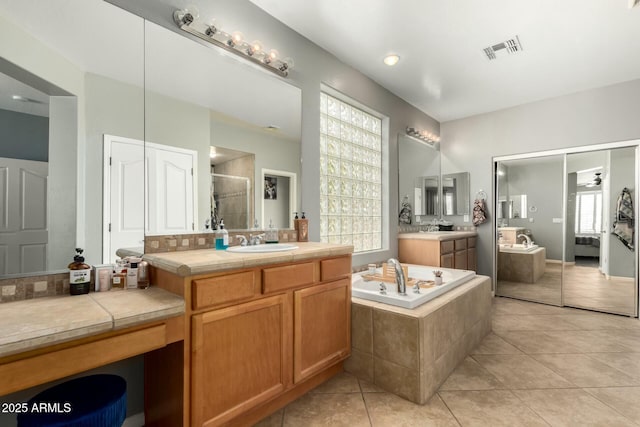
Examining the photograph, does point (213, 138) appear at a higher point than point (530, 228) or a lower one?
higher

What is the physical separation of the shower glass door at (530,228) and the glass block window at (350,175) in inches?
78.9

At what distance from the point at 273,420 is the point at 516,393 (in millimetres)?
1549

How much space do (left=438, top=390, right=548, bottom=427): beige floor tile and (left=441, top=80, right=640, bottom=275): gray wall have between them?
2826 millimetres

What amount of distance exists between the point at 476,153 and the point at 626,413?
3468 mm

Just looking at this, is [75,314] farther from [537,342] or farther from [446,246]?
[446,246]

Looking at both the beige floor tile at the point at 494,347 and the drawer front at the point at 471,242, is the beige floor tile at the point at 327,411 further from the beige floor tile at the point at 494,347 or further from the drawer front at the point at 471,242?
the drawer front at the point at 471,242

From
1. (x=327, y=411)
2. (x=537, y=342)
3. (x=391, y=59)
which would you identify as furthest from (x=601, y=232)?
(x=327, y=411)

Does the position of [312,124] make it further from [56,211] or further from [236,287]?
[56,211]

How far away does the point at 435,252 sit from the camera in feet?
11.6

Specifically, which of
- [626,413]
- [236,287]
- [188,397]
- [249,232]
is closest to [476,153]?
[626,413]

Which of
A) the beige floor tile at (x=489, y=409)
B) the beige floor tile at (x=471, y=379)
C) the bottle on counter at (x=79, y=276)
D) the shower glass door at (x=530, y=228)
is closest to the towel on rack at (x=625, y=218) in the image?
the shower glass door at (x=530, y=228)

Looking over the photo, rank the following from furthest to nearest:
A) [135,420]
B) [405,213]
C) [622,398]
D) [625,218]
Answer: [405,213], [625,218], [622,398], [135,420]

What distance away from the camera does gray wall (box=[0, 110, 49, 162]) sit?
1233 millimetres

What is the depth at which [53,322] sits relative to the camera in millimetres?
994
